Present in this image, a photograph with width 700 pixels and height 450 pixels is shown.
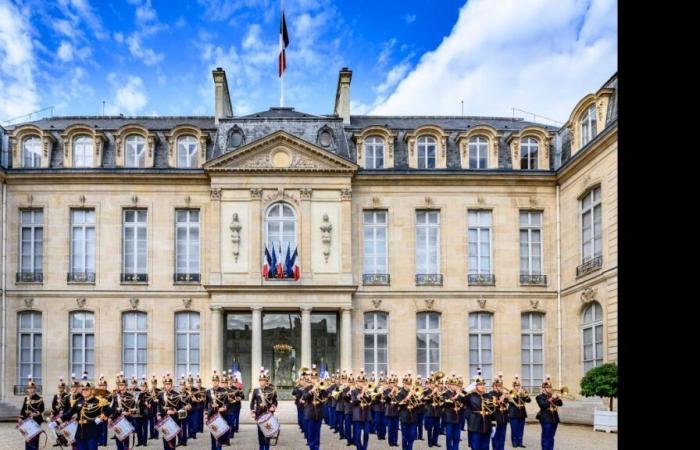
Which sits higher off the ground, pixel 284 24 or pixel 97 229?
pixel 284 24

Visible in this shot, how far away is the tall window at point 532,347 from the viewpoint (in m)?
32.0

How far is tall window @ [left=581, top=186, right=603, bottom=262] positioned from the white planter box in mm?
6065

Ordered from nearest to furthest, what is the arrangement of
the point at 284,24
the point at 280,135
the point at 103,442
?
the point at 103,442, the point at 280,135, the point at 284,24

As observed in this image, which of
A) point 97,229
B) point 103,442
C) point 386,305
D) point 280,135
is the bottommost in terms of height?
point 103,442

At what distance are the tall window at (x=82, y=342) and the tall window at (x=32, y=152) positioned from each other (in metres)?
5.89

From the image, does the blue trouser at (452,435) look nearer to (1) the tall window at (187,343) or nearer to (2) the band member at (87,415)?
(2) the band member at (87,415)

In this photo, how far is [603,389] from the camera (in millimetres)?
23156

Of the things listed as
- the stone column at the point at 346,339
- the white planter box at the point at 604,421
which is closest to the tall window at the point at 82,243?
the stone column at the point at 346,339

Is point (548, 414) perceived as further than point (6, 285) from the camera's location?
No

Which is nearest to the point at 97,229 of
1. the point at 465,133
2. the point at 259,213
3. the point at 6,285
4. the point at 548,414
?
the point at 6,285

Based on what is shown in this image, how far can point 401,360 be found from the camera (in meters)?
31.7

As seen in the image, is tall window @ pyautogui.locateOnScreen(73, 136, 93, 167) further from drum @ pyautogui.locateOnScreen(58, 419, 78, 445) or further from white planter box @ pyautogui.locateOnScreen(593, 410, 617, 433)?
white planter box @ pyautogui.locateOnScreen(593, 410, 617, 433)
